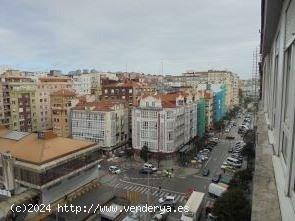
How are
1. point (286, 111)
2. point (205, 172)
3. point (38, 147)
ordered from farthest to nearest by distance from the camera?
point (205, 172) < point (38, 147) < point (286, 111)

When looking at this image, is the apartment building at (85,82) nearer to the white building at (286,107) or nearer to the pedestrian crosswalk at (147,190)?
the pedestrian crosswalk at (147,190)

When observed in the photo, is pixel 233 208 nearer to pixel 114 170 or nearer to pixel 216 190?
pixel 216 190

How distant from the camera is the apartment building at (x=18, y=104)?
146 feet

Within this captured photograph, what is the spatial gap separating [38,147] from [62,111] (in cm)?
2132

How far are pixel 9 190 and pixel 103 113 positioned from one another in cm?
1839

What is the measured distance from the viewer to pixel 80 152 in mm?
27828

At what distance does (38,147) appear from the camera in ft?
85.5

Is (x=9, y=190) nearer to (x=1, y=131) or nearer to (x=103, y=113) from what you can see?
(x=1, y=131)

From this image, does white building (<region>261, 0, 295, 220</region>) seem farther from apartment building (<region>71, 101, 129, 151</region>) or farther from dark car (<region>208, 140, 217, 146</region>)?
dark car (<region>208, 140, 217, 146</region>)

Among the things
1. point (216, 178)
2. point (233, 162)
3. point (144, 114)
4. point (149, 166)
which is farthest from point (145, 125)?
point (233, 162)

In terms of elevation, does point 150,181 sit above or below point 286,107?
below

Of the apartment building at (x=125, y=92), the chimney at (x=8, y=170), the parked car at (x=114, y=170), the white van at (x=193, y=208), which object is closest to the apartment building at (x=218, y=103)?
the apartment building at (x=125, y=92)

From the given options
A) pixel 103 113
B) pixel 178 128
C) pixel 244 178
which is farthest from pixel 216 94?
pixel 244 178

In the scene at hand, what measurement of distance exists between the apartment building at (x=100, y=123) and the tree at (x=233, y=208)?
25800 mm
